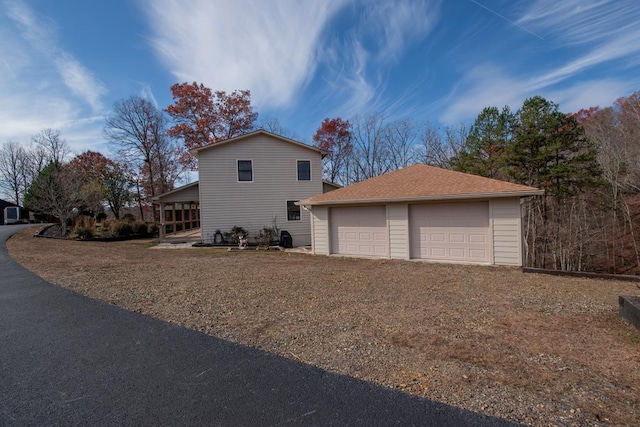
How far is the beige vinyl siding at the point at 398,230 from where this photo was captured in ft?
36.0

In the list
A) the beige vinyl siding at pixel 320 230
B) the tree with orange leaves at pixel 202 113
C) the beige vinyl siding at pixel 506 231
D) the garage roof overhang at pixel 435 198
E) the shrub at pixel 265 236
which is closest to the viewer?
the garage roof overhang at pixel 435 198

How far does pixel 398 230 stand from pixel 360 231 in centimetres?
153

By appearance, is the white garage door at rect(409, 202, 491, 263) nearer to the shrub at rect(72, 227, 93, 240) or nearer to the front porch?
the front porch

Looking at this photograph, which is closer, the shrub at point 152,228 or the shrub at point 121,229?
the shrub at point 121,229

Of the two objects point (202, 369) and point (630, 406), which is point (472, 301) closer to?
point (630, 406)

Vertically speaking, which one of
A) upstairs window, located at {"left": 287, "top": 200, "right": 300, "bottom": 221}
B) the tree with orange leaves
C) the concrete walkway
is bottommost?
the concrete walkway

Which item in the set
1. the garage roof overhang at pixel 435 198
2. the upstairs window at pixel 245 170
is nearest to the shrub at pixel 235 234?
the upstairs window at pixel 245 170

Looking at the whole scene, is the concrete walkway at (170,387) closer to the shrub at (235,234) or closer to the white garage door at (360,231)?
the white garage door at (360,231)

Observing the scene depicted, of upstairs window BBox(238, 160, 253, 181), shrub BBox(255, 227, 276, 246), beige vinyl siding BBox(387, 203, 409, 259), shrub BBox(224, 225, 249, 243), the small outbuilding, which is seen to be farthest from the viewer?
upstairs window BBox(238, 160, 253, 181)

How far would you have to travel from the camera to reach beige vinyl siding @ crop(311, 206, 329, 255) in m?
12.7

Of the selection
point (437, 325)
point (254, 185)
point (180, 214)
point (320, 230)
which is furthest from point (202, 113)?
point (437, 325)

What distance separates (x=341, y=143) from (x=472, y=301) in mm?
25850

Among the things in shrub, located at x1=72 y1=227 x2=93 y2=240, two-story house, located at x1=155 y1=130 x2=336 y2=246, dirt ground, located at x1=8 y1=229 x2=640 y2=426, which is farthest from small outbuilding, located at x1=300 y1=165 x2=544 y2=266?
shrub, located at x1=72 y1=227 x2=93 y2=240

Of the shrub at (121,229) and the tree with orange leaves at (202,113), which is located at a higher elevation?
the tree with orange leaves at (202,113)
